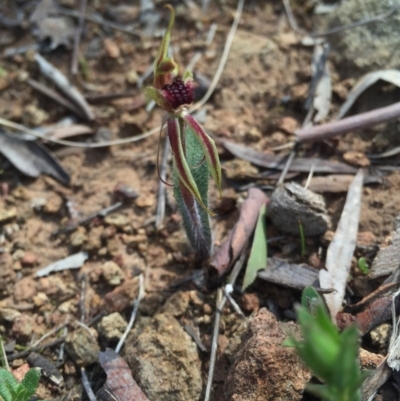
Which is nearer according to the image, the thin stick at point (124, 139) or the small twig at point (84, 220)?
the small twig at point (84, 220)

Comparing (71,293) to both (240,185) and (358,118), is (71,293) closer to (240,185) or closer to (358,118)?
(240,185)

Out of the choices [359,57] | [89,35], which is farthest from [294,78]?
[89,35]

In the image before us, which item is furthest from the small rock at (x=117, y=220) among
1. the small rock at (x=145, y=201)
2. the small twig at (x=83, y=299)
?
the small twig at (x=83, y=299)

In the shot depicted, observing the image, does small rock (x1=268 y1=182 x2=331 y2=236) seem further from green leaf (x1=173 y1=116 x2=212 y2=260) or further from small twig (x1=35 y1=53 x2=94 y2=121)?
small twig (x1=35 y1=53 x2=94 y2=121)

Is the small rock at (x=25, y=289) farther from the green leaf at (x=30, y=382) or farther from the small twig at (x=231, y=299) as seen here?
the small twig at (x=231, y=299)

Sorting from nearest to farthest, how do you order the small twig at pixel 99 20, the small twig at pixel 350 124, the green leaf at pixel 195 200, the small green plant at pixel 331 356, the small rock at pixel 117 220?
the small green plant at pixel 331 356
the green leaf at pixel 195 200
the small twig at pixel 350 124
the small rock at pixel 117 220
the small twig at pixel 99 20

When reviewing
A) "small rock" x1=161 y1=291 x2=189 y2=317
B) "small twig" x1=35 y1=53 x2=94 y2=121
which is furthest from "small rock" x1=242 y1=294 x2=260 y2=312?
"small twig" x1=35 y1=53 x2=94 y2=121
